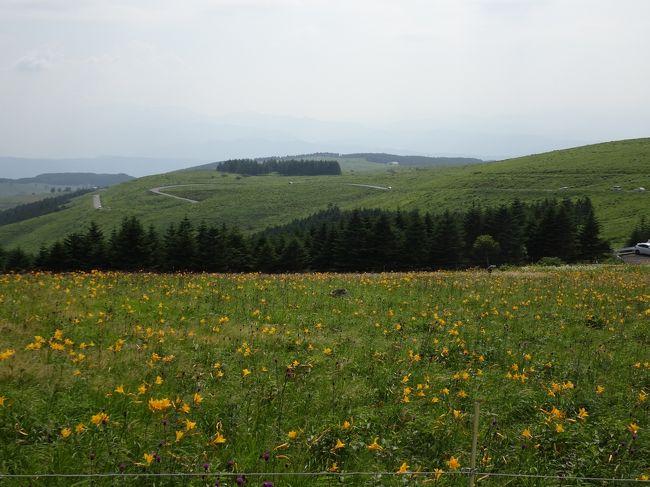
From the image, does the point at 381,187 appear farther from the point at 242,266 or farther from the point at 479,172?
the point at 242,266

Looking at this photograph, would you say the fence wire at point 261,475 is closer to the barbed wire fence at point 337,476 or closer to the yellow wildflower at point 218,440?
the barbed wire fence at point 337,476

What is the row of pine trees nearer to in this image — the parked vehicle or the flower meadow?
the parked vehicle

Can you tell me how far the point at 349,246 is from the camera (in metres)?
58.6

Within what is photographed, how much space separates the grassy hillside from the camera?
120 meters

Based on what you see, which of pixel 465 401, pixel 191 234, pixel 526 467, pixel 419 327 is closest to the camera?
pixel 526 467

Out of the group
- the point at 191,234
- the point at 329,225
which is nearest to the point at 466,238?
the point at 329,225

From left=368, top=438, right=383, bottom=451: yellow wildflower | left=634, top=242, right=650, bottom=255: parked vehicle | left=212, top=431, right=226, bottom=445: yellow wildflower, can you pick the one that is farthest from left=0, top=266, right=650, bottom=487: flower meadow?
left=634, top=242, right=650, bottom=255: parked vehicle

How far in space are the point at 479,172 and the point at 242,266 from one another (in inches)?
5514

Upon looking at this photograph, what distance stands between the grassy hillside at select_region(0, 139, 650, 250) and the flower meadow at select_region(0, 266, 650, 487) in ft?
308

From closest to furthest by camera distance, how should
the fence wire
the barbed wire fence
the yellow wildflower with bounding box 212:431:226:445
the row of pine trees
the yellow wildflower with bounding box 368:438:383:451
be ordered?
the fence wire < the barbed wire fence < the yellow wildflower with bounding box 212:431:226:445 < the yellow wildflower with bounding box 368:438:383:451 < the row of pine trees

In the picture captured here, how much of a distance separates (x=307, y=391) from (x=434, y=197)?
145 m

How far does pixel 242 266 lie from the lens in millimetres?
52969

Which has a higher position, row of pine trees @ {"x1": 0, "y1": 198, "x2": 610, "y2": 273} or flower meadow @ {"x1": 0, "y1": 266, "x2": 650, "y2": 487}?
flower meadow @ {"x1": 0, "y1": 266, "x2": 650, "y2": 487}

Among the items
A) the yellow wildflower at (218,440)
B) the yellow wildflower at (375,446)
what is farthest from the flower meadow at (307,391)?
the yellow wildflower at (375,446)
